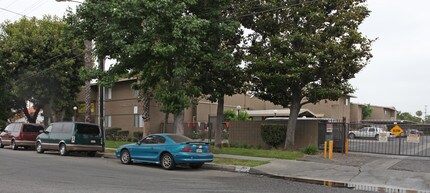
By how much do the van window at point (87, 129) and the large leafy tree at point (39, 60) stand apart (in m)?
12.3

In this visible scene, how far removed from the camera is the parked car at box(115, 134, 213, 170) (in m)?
15.4

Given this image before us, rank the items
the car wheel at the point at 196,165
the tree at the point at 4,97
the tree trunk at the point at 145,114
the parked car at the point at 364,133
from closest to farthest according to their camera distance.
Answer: the car wheel at the point at 196,165, the tree trunk at the point at 145,114, the parked car at the point at 364,133, the tree at the point at 4,97

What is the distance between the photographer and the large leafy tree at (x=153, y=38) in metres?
16.7

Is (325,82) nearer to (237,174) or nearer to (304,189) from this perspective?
(237,174)

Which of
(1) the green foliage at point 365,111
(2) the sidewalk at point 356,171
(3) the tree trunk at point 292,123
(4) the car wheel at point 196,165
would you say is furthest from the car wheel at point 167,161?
(1) the green foliage at point 365,111

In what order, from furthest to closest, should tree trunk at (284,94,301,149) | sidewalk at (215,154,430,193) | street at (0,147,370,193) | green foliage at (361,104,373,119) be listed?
green foliage at (361,104,373,119), tree trunk at (284,94,301,149), sidewalk at (215,154,430,193), street at (0,147,370,193)

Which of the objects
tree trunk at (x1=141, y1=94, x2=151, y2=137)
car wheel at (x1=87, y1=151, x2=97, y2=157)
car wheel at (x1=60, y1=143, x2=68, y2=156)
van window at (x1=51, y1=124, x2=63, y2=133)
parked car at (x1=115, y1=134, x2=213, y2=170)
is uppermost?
tree trunk at (x1=141, y1=94, x2=151, y2=137)

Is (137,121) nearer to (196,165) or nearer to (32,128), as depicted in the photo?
(32,128)

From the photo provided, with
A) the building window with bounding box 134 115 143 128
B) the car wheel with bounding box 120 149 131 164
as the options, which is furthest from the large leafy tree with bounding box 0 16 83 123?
the car wheel with bounding box 120 149 131 164

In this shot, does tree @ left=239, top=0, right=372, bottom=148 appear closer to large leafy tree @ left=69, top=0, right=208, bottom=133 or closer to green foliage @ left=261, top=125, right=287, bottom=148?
green foliage @ left=261, top=125, right=287, bottom=148

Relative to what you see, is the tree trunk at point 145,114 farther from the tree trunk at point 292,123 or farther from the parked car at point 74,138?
the tree trunk at point 292,123

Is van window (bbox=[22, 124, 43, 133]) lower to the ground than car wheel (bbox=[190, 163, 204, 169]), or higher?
higher

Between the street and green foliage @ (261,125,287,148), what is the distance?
8522mm

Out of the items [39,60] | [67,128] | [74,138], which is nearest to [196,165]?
[74,138]
